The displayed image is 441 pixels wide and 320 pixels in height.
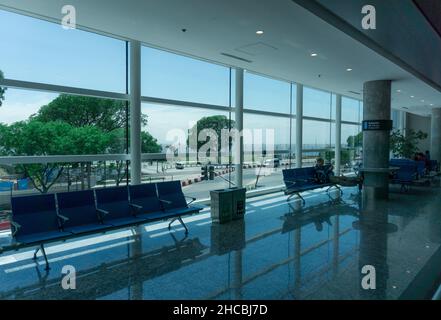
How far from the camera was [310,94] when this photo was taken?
12.3 metres

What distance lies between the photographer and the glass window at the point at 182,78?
710 centimetres

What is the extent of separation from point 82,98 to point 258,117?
5.51 m

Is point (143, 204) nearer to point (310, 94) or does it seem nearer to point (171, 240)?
point (171, 240)

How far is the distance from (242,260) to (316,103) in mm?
10041

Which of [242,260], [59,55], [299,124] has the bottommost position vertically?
[242,260]

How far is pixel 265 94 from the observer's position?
10.4 meters

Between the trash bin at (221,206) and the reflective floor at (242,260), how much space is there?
0.88 ft

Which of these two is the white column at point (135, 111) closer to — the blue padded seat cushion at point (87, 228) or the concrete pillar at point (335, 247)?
the blue padded seat cushion at point (87, 228)

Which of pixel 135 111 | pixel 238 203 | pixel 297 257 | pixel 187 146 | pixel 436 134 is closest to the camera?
pixel 297 257

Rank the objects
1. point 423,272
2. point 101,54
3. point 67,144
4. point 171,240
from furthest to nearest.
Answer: point 101,54, point 67,144, point 171,240, point 423,272

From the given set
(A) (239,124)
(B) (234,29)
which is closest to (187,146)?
(A) (239,124)

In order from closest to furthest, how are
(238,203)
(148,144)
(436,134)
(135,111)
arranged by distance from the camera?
(135,111)
(238,203)
(148,144)
(436,134)

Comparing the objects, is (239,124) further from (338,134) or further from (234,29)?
(338,134)

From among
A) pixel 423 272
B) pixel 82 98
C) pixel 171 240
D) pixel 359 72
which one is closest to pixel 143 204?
pixel 171 240
